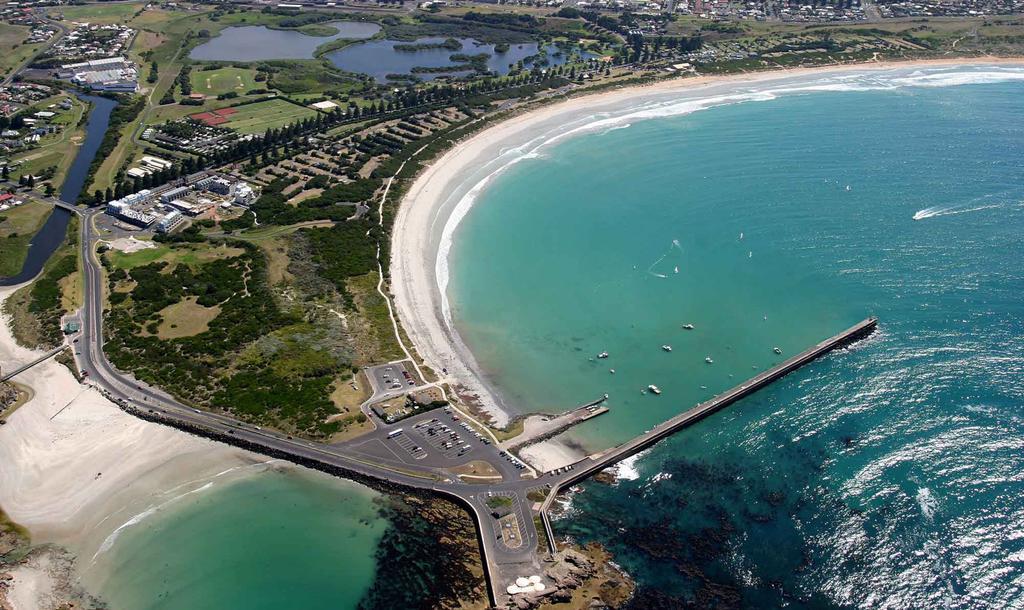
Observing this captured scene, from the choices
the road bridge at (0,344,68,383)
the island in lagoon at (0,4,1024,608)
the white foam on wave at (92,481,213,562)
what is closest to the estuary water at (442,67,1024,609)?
the island in lagoon at (0,4,1024,608)

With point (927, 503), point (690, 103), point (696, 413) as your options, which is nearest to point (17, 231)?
point (696, 413)

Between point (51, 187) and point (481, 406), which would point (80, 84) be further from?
point (481, 406)

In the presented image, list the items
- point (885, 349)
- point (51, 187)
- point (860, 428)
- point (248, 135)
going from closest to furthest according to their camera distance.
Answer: point (860, 428), point (885, 349), point (51, 187), point (248, 135)

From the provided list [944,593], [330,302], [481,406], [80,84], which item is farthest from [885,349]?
[80,84]

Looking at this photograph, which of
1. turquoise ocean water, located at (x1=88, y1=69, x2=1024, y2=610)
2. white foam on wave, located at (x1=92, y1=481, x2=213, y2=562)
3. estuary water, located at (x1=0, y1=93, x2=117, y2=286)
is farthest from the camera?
estuary water, located at (x1=0, y1=93, x2=117, y2=286)

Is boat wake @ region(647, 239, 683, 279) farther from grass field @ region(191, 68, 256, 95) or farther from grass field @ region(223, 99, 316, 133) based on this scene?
grass field @ region(191, 68, 256, 95)

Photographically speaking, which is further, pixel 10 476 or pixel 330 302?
pixel 330 302
